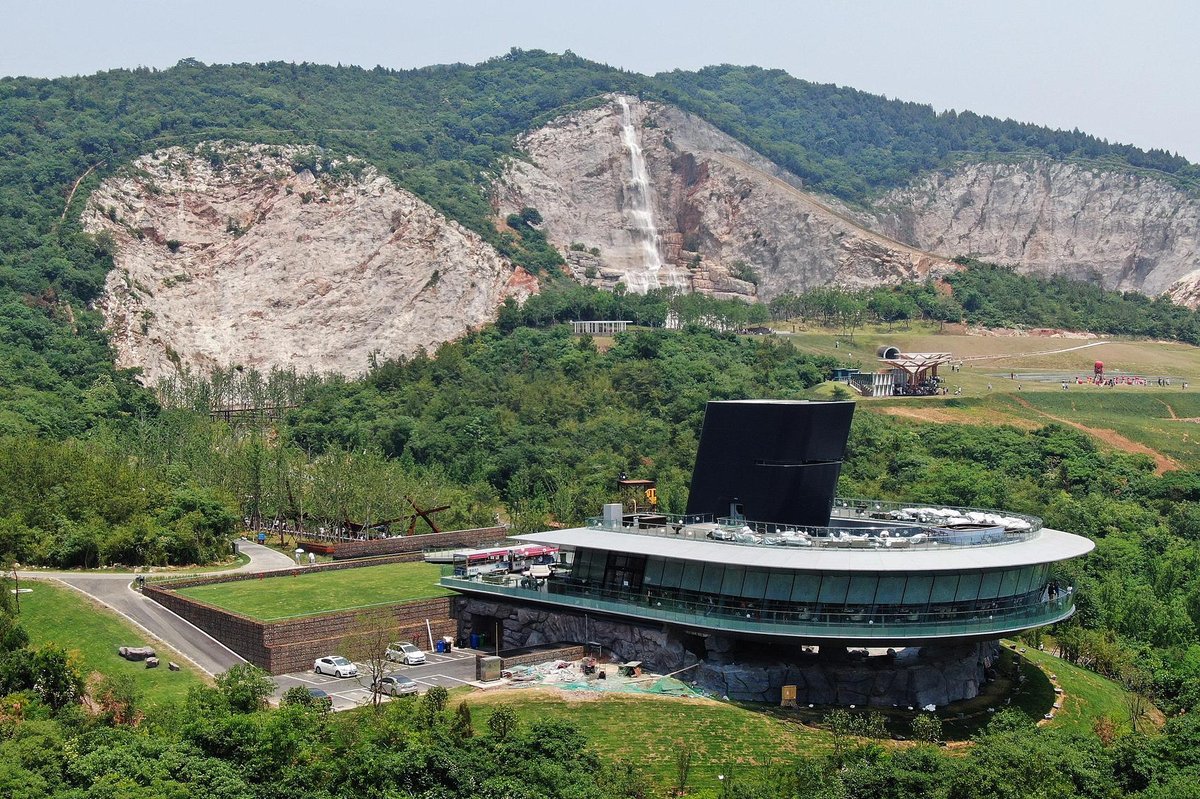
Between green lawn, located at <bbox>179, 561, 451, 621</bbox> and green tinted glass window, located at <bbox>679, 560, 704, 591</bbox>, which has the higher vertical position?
green tinted glass window, located at <bbox>679, 560, 704, 591</bbox>

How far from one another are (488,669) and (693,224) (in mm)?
154355

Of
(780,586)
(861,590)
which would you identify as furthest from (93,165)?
(861,590)

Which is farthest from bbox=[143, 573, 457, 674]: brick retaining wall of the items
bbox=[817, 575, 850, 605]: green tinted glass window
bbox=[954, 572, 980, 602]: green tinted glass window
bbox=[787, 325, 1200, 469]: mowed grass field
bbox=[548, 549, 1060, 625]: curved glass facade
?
bbox=[787, 325, 1200, 469]: mowed grass field

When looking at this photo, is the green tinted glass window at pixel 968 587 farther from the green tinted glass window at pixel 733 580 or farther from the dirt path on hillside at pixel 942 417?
the dirt path on hillside at pixel 942 417

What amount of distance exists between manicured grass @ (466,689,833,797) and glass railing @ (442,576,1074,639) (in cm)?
290

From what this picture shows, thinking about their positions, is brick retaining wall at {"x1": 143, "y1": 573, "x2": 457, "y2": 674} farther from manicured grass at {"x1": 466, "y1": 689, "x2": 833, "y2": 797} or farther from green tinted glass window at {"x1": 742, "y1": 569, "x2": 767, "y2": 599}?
green tinted glass window at {"x1": 742, "y1": 569, "x2": 767, "y2": 599}

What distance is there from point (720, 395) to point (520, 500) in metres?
26.0

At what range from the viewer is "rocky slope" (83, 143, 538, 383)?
13962 cm

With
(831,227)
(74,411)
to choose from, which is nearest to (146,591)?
(74,411)

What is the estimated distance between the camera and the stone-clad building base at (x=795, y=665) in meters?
45.7

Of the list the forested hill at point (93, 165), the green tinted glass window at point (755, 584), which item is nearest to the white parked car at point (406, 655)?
the green tinted glass window at point (755, 584)

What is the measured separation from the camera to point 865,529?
169 feet

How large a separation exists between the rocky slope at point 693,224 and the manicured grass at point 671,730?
434 feet

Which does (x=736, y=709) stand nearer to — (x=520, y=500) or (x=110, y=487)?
(x=110, y=487)
